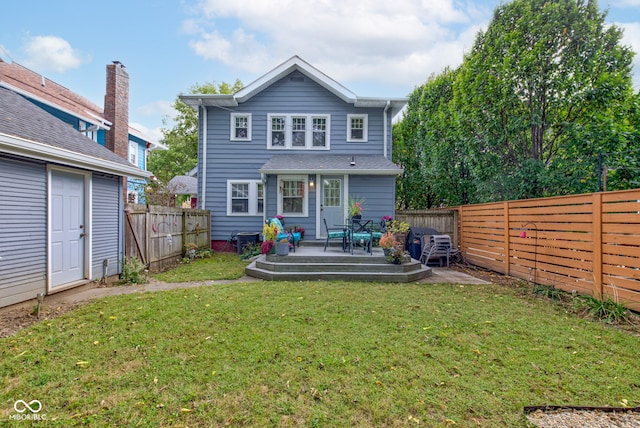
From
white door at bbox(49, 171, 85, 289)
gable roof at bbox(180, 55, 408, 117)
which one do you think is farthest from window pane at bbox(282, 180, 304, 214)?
white door at bbox(49, 171, 85, 289)

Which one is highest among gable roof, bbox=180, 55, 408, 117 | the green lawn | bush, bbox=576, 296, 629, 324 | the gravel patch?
gable roof, bbox=180, 55, 408, 117

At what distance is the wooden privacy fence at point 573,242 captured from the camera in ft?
14.4

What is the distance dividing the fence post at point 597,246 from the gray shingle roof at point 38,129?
30.2ft

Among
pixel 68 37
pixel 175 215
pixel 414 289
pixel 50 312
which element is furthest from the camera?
pixel 68 37

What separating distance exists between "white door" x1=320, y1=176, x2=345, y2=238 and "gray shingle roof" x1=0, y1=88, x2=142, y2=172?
5955mm

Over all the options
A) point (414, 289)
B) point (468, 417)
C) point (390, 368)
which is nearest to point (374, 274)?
point (414, 289)

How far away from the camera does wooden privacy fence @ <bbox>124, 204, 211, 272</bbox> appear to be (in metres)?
7.27

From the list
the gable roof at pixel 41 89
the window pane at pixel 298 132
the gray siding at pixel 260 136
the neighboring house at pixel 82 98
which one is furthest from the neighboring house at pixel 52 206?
the window pane at pixel 298 132

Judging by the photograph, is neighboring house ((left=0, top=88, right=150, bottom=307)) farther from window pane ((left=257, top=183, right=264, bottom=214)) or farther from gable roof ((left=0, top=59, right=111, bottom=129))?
gable roof ((left=0, top=59, right=111, bottom=129))

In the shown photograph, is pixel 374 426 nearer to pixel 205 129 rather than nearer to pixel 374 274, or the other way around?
pixel 374 274

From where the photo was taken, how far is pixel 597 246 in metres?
4.84

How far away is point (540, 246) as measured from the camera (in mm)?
6250

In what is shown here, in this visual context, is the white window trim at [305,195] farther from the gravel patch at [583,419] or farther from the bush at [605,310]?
the gravel patch at [583,419]

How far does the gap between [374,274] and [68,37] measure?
14.1 meters
